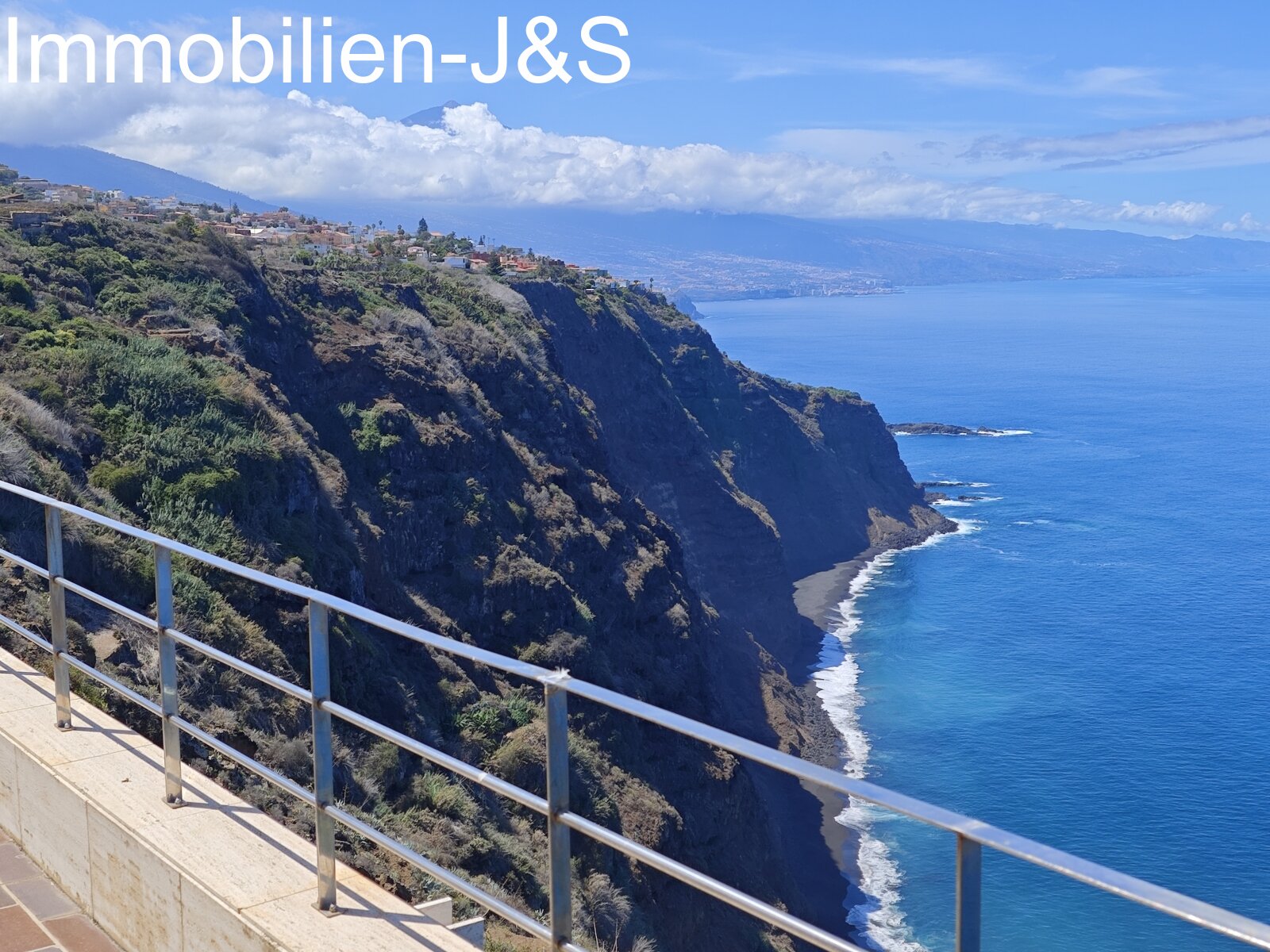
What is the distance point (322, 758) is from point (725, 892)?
63.0 inches

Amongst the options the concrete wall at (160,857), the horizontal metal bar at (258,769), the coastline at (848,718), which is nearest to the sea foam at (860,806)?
the coastline at (848,718)

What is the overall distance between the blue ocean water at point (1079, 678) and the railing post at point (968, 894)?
18.2 ft

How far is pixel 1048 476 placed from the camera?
82.2 metres

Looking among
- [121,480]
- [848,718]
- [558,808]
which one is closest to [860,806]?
[848,718]

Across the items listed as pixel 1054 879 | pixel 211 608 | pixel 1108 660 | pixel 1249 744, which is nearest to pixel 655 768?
pixel 1054 879

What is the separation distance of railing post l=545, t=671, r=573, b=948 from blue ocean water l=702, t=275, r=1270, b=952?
500 cm

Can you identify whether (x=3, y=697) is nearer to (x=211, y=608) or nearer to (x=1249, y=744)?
(x=211, y=608)

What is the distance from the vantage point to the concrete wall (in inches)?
147

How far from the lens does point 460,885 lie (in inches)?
135

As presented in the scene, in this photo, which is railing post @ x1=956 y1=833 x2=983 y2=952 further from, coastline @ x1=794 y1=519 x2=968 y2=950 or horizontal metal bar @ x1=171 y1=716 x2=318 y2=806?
coastline @ x1=794 y1=519 x2=968 y2=950

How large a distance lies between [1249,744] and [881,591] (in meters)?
24.2

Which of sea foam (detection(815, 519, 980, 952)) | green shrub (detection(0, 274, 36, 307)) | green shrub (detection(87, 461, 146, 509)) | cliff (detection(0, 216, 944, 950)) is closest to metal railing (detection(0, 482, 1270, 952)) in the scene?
cliff (detection(0, 216, 944, 950))

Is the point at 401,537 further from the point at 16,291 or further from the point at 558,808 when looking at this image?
the point at 558,808

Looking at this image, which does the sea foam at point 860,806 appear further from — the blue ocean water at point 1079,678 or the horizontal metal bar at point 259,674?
the horizontal metal bar at point 259,674
